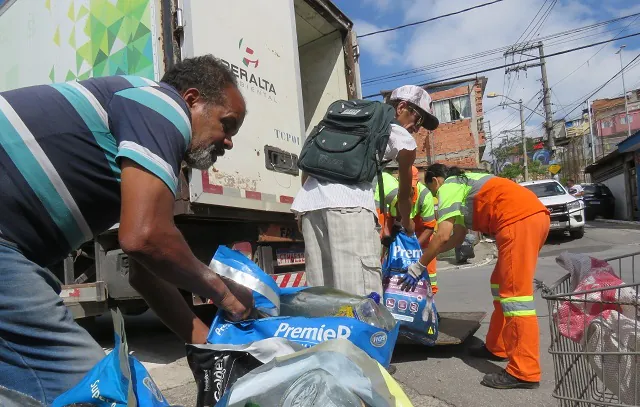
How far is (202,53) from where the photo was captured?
3.60 m

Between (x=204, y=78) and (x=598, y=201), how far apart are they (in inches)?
1076

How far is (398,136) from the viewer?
290 centimetres

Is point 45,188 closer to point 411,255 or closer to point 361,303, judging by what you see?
point 361,303

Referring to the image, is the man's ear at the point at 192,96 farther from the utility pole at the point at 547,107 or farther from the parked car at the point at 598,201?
the utility pole at the point at 547,107

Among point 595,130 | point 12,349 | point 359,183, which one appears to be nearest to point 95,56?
point 359,183

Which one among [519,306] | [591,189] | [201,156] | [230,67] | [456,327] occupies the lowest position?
[456,327]

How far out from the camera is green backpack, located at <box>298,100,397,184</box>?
2.78 m

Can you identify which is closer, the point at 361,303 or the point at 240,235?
the point at 361,303

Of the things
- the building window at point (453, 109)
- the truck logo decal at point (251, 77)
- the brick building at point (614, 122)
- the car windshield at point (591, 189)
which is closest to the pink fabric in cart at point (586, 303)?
the truck logo decal at point (251, 77)

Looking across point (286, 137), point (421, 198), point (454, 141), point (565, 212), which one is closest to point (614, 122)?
point (454, 141)

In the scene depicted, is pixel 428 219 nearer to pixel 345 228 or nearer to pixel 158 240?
pixel 345 228

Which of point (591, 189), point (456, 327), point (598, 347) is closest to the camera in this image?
point (598, 347)

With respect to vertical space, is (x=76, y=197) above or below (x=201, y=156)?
below

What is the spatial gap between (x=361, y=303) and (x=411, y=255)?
2222mm
